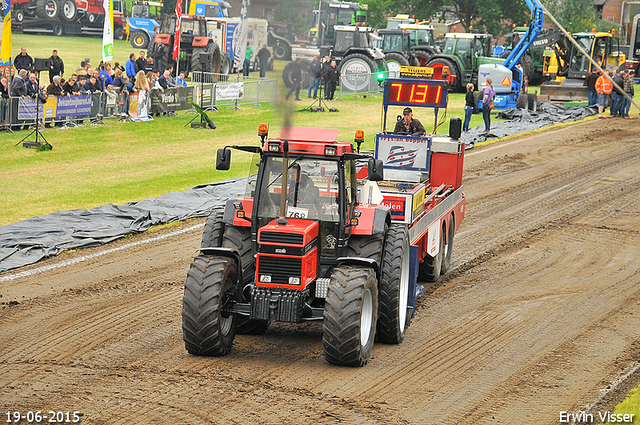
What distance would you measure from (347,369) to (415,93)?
7.47m

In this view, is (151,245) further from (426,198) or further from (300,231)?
(300,231)

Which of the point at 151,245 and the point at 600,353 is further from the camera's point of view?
the point at 151,245

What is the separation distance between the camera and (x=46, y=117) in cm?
2209

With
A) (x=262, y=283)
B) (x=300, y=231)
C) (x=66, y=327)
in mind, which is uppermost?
(x=300, y=231)

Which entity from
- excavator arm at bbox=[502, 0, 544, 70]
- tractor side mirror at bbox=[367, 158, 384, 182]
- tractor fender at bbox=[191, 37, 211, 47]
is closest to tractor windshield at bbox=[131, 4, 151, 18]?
tractor fender at bbox=[191, 37, 211, 47]

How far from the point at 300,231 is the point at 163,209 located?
772 centimetres

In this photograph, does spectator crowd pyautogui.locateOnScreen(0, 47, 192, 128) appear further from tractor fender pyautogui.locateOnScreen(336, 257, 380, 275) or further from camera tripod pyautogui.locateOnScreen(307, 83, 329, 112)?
tractor fender pyautogui.locateOnScreen(336, 257, 380, 275)

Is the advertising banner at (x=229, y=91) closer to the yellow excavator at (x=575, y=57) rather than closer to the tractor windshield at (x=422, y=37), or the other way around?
the yellow excavator at (x=575, y=57)

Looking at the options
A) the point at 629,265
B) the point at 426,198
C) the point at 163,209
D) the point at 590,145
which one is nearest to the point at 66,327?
the point at 426,198

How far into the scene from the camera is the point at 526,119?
2905cm

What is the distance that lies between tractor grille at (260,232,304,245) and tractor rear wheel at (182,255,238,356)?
445 millimetres

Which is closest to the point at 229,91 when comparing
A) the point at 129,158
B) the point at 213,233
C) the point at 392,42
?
the point at 129,158

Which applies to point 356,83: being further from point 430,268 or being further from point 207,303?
point 207,303

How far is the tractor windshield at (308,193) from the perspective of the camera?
8.23m
